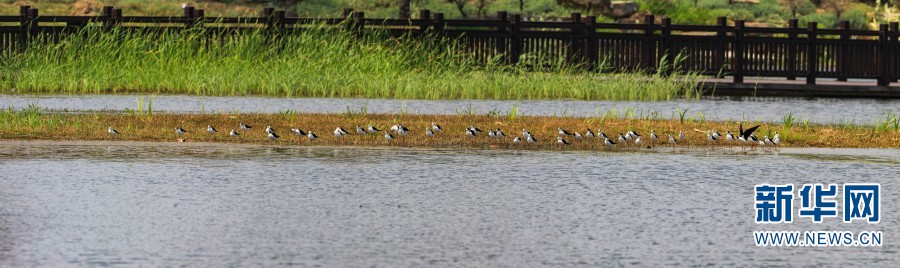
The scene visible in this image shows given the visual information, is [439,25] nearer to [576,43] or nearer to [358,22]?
[358,22]

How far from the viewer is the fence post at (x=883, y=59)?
1271 inches

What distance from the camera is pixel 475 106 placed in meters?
25.2

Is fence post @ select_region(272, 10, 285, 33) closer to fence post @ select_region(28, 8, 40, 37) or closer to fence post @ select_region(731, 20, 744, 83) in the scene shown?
fence post @ select_region(28, 8, 40, 37)

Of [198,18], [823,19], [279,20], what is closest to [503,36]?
[279,20]

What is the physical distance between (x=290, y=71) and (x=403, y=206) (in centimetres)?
1648

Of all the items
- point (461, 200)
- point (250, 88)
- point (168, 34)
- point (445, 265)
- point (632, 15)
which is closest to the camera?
point (445, 265)

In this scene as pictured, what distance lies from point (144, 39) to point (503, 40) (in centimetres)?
762

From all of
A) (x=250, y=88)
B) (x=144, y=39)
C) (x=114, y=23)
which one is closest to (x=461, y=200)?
(x=250, y=88)

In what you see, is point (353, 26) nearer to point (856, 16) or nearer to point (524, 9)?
point (524, 9)

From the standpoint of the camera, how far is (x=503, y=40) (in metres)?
32.5

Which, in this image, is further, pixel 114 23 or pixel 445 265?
pixel 114 23

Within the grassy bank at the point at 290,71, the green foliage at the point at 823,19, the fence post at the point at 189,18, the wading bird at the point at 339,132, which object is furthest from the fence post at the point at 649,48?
the green foliage at the point at 823,19

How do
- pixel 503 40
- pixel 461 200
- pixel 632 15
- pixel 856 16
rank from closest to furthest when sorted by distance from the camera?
pixel 461 200 < pixel 503 40 < pixel 632 15 < pixel 856 16

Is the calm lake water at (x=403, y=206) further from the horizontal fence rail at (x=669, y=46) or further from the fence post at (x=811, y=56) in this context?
the horizontal fence rail at (x=669, y=46)
